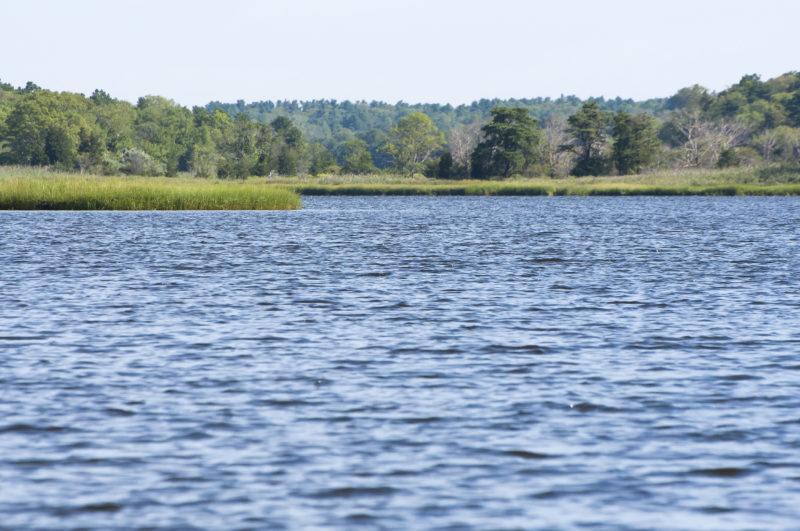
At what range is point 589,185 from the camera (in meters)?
136

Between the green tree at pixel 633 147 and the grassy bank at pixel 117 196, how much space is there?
259 ft

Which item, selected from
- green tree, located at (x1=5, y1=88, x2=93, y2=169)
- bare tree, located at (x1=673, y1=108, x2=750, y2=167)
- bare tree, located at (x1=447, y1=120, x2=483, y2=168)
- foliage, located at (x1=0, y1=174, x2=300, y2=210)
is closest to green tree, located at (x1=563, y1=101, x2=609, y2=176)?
bare tree, located at (x1=673, y1=108, x2=750, y2=167)

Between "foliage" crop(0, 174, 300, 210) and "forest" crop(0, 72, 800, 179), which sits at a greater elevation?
"forest" crop(0, 72, 800, 179)

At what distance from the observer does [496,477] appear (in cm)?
1075

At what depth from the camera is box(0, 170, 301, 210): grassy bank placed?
2613 inches

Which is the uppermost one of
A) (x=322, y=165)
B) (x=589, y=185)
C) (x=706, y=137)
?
(x=706, y=137)

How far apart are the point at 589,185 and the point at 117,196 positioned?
8166 centimetres

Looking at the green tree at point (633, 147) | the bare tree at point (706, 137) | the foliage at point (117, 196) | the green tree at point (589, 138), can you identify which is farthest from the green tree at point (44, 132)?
the bare tree at point (706, 137)

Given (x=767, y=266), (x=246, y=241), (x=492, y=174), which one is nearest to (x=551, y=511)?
(x=767, y=266)

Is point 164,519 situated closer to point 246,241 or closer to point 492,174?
point 246,241

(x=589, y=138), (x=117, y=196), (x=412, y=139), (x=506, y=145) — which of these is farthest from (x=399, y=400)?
(x=412, y=139)

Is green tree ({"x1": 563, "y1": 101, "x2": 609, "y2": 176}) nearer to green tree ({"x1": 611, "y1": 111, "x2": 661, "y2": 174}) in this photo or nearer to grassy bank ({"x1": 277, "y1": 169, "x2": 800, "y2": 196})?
green tree ({"x1": 611, "y1": 111, "x2": 661, "y2": 174})

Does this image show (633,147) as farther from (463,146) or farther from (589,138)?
(463,146)

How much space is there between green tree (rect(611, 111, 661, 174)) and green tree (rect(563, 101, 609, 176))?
2.50m
